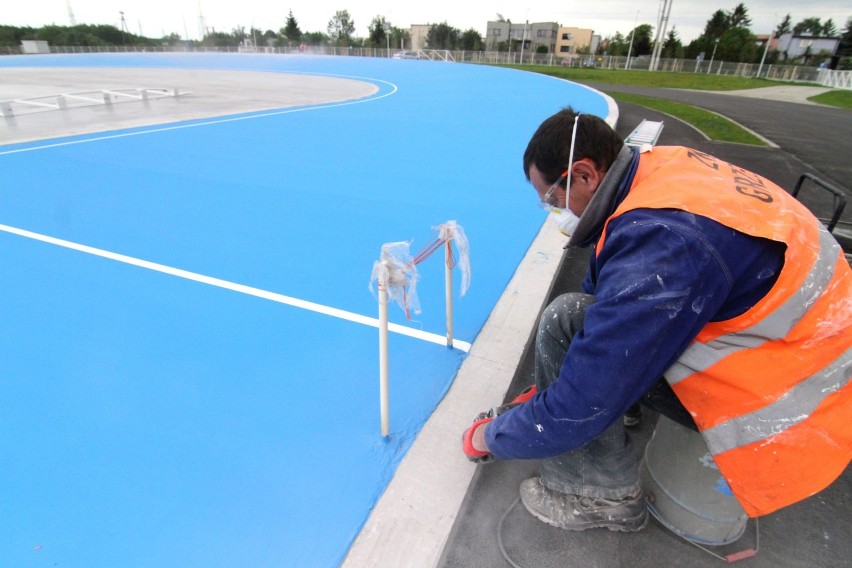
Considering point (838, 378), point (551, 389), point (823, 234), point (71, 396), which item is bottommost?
point (71, 396)

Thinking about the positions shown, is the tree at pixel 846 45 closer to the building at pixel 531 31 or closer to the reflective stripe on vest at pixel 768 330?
the building at pixel 531 31

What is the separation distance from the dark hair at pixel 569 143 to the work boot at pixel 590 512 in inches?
51.1

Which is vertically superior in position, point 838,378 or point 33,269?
point 838,378

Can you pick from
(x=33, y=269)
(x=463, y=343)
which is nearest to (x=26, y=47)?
(x=33, y=269)

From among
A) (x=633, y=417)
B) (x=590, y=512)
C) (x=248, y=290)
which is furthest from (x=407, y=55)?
(x=590, y=512)

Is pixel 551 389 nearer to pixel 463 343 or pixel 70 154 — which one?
pixel 463 343

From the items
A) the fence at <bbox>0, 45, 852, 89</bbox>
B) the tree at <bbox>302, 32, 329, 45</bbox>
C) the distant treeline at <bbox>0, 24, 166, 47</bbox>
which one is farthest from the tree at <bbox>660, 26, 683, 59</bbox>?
the distant treeline at <bbox>0, 24, 166, 47</bbox>

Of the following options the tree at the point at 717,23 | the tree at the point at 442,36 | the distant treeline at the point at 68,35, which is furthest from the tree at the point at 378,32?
the tree at the point at 717,23

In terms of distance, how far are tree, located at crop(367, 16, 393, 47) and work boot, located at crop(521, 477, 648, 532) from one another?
246ft

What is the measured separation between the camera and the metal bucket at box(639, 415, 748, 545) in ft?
5.39

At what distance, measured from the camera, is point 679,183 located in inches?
53.8

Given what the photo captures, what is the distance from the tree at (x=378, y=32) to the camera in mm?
67875

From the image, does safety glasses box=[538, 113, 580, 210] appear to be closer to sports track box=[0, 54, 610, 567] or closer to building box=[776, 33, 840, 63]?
sports track box=[0, 54, 610, 567]

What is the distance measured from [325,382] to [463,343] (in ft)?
2.95
